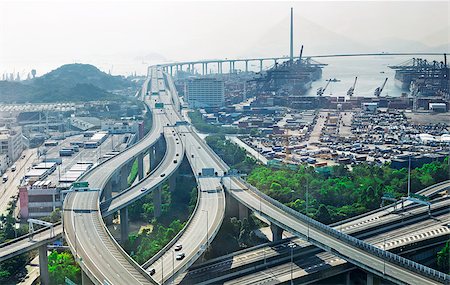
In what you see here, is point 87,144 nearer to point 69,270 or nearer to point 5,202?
point 5,202

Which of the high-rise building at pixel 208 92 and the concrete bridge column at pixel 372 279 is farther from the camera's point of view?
the high-rise building at pixel 208 92

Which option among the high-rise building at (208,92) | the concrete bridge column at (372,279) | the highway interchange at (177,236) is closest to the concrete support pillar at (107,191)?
the highway interchange at (177,236)

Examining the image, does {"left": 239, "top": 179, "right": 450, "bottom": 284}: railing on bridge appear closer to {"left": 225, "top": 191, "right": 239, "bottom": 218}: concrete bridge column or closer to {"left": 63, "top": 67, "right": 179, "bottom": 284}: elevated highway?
{"left": 225, "top": 191, "right": 239, "bottom": 218}: concrete bridge column

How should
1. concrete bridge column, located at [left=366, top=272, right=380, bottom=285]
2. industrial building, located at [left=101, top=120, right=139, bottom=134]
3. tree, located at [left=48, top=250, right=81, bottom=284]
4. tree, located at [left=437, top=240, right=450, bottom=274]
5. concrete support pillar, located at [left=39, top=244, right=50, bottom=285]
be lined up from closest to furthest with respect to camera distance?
concrete bridge column, located at [left=366, top=272, right=380, bottom=285]
tree, located at [left=48, top=250, right=81, bottom=284]
tree, located at [left=437, top=240, right=450, bottom=274]
concrete support pillar, located at [left=39, top=244, right=50, bottom=285]
industrial building, located at [left=101, top=120, right=139, bottom=134]

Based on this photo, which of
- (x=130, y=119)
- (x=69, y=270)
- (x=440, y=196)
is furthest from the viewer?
(x=130, y=119)

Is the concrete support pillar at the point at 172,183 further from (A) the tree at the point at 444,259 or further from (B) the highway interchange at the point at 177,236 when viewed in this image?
(A) the tree at the point at 444,259

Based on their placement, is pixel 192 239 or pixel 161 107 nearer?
pixel 192 239

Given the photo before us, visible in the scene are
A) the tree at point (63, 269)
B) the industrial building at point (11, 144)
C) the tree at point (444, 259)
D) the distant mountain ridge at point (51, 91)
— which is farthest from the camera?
the distant mountain ridge at point (51, 91)

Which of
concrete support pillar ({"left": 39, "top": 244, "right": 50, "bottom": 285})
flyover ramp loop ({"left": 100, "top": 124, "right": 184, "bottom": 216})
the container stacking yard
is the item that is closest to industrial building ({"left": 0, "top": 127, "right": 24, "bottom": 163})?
the container stacking yard

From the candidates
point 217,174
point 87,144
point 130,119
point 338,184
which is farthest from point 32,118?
point 338,184
